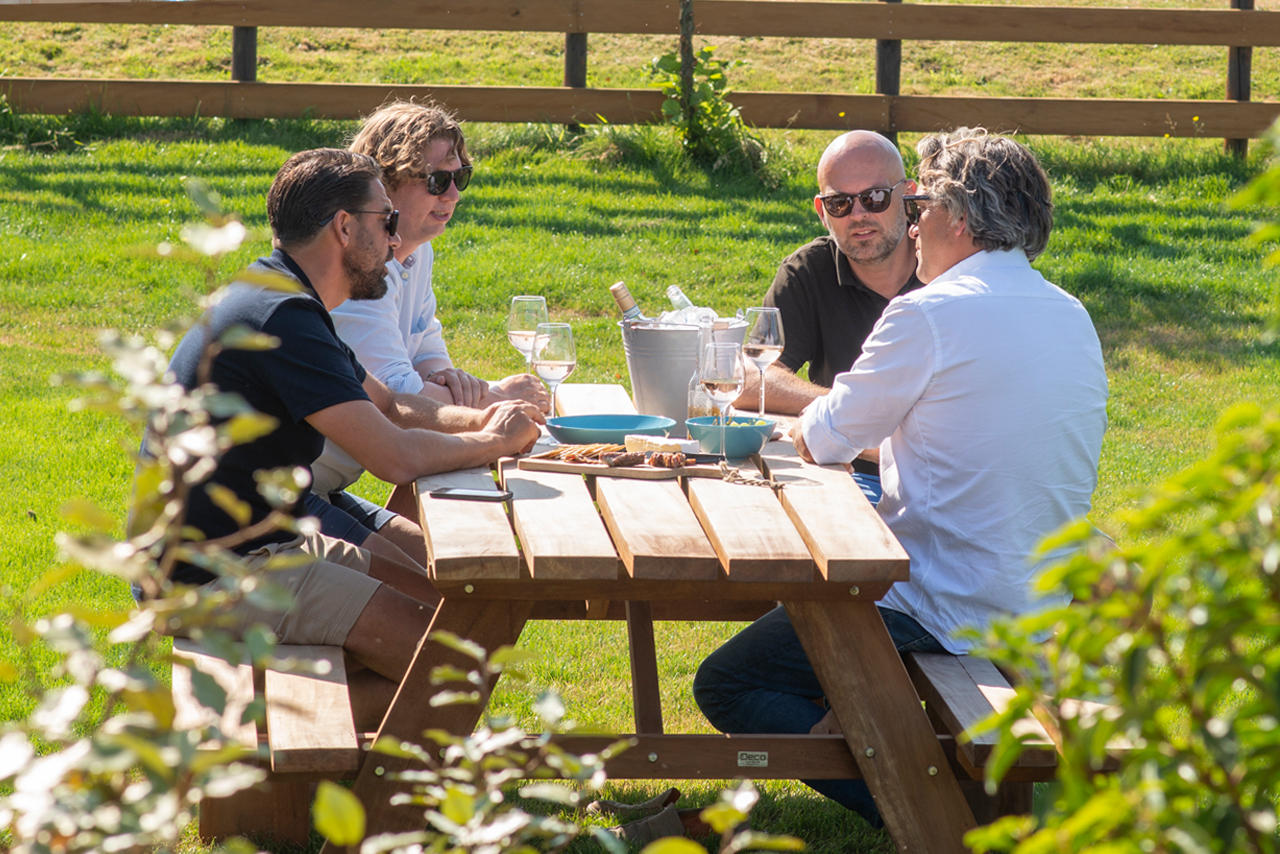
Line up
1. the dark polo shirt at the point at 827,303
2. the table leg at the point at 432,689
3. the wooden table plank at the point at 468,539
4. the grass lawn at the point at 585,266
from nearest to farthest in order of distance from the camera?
the wooden table plank at the point at 468,539
the table leg at the point at 432,689
the dark polo shirt at the point at 827,303
the grass lawn at the point at 585,266

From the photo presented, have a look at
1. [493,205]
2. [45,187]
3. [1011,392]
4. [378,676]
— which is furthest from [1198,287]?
[45,187]

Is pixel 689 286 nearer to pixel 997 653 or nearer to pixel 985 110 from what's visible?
pixel 985 110

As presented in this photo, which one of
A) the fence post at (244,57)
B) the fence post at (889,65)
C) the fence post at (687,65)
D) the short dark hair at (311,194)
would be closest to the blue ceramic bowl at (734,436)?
the short dark hair at (311,194)

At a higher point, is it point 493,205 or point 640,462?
point 493,205

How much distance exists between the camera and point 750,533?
2.29 m

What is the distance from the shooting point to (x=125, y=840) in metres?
0.95

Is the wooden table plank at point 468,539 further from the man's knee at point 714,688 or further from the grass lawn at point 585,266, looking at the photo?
the grass lawn at point 585,266

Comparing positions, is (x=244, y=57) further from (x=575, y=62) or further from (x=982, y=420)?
(x=982, y=420)

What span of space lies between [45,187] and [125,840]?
889 centimetres

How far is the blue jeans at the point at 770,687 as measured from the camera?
2.82m

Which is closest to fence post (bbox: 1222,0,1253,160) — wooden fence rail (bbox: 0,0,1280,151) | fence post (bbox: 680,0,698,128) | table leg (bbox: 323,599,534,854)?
wooden fence rail (bbox: 0,0,1280,151)

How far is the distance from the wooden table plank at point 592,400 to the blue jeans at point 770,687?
2.73ft

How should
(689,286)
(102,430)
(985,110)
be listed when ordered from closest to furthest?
(102,430)
(689,286)
(985,110)

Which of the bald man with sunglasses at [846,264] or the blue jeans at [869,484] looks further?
the bald man with sunglasses at [846,264]
